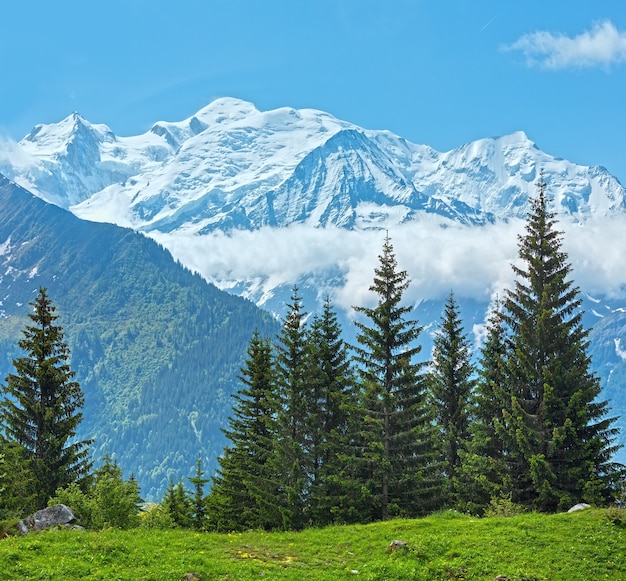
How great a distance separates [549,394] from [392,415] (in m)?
9.08

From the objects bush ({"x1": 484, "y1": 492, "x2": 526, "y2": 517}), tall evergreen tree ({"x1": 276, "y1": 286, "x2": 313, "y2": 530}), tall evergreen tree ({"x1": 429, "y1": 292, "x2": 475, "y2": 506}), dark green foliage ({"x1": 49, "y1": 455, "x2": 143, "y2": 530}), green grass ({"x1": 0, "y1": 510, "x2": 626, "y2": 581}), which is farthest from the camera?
tall evergreen tree ({"x1": 429, "y1": 292, "x2": 475, "y2": 506})

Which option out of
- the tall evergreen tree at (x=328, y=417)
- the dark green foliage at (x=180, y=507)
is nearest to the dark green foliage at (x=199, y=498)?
the dark green foliage at (x=180, y=507)

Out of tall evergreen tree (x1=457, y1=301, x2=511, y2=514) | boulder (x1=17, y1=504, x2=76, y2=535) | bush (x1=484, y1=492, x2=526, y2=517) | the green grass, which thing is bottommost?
the green grass

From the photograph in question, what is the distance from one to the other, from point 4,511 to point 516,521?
81.6 feet

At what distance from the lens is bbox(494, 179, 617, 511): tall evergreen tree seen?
37.0m

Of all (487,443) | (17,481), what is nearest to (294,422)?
(487,443)

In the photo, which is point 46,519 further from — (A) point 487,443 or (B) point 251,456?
(A) point 487,443

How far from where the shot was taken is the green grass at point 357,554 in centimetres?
2188

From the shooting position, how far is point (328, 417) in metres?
42.0

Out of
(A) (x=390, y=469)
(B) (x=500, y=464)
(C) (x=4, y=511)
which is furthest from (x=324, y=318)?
(C) (x=4, y=511)

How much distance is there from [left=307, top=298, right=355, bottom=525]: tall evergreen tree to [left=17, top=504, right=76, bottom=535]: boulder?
14221mm

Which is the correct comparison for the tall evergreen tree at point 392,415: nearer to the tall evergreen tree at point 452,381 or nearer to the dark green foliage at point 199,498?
the tall evergreen tree at point 452,381

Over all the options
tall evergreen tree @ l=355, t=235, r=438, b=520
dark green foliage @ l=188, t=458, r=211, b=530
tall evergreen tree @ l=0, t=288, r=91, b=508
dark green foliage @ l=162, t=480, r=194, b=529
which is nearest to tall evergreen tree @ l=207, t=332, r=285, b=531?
tall evergreen tree @ l=355, t=235, r=438, b=520

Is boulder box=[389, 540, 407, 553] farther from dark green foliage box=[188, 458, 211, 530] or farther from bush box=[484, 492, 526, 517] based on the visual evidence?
dark green foliage box=[188, 458, 211, 530]
